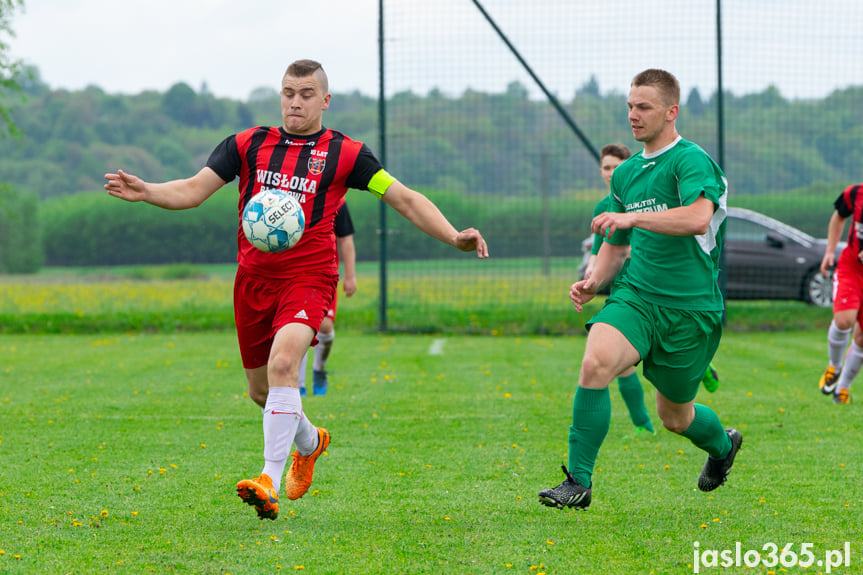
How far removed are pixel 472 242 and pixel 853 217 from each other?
5.07m

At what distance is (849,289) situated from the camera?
834cm

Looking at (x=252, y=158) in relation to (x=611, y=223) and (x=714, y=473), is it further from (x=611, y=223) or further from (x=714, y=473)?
(x=714, y=473)

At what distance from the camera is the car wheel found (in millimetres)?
14930

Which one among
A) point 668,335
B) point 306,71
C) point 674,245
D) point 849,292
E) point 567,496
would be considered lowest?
point 567,496

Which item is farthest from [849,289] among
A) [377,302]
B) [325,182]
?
[377,302]

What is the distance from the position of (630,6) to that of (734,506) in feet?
32.9

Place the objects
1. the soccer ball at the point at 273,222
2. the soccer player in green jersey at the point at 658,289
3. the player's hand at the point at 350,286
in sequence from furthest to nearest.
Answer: the player's hand at the point at 350,286 < the soccer ball at the point at 273,222 < the soccer player in green jersey at the point at 658,289

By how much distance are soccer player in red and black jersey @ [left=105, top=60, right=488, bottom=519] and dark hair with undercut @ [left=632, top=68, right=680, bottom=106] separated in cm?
123

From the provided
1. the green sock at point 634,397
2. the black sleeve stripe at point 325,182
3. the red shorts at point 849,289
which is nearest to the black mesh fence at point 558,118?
the red shorts at point 849,289

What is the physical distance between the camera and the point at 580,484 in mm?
4422

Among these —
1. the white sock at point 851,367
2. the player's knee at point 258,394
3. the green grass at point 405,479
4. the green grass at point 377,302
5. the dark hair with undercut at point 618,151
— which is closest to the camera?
the green grass at point 405,479

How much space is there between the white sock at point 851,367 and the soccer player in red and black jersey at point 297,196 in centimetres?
482

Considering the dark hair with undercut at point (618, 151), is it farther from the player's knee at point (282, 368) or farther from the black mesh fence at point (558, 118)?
the black mesh fence at point (558, 118)

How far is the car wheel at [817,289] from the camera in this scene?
14930 mm
